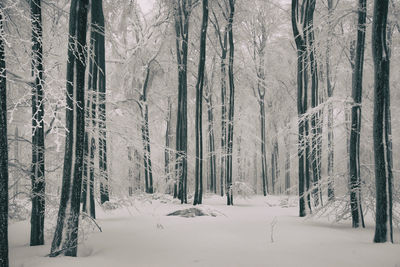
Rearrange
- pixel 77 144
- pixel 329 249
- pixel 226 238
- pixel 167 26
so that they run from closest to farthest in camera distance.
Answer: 1. pixel 77 144
2. pixel 329 249
3. pixel 226 238
4. pixel 167 26

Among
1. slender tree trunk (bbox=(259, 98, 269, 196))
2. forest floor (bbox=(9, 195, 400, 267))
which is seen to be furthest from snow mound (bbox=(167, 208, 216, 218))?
slender tree trunk (bbox=(259, 98, 269, 196))

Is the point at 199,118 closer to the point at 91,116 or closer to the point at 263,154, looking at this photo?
the point at 91,116

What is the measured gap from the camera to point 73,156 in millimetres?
4410

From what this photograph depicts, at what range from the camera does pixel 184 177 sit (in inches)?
496

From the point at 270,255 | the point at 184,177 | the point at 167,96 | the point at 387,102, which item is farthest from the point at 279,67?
the point at 270,255

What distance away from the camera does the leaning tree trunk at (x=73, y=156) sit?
4.30 meters

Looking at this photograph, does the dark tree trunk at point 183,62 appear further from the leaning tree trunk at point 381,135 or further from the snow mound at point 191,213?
the leaning tree trunk at point 381,135

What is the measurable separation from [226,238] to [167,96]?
1374 centimetres

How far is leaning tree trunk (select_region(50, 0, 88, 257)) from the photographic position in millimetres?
4301

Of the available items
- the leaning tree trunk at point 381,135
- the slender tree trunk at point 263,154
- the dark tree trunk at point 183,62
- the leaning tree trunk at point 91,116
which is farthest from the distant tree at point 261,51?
the leaning tree trunk at point 381,135

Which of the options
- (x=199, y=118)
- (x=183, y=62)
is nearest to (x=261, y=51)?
(x=183, y=62)

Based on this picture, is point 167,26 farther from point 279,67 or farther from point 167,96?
point 279,67

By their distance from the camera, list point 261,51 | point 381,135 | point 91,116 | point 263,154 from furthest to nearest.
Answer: point 261,51 → point 263,154 → point 91,116 → point 381,135

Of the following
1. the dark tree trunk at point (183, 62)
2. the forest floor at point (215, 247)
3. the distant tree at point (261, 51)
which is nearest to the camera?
the forest floor at point (215, 247)
